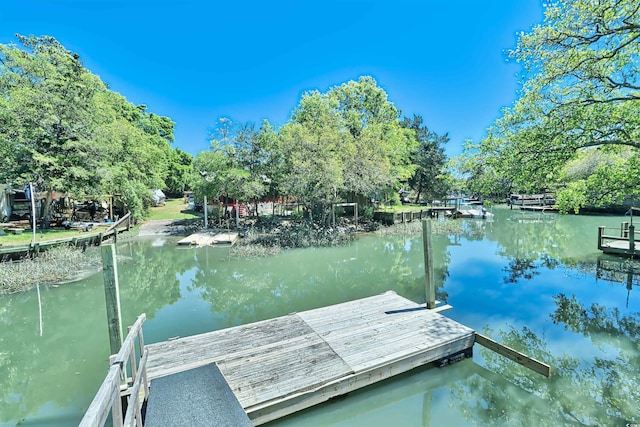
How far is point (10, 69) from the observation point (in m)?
15.6

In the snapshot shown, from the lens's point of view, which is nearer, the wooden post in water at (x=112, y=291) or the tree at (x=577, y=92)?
the wooden post in water at (x=112, y=291)

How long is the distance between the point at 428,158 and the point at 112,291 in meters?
34.1

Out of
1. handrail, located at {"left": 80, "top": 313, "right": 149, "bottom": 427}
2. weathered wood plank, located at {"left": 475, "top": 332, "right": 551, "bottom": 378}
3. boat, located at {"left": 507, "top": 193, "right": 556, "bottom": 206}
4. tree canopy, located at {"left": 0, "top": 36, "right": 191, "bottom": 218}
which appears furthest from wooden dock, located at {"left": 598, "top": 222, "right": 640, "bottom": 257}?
tree canopy, located at {"left": 0, "top": 36, "right": 191, "bottom": 218}

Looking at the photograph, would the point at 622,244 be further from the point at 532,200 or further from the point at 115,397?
the point at 532,200

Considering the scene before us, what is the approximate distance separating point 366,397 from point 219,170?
15930 mm

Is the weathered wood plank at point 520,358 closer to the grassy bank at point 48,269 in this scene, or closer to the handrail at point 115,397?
the handrail at point 115,397

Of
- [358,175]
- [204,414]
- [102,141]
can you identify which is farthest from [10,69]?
[204,414]

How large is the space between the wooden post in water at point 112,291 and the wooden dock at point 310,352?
703mm

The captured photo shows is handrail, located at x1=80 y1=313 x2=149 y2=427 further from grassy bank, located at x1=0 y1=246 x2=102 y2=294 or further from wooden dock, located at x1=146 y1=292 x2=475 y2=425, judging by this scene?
grassy bank, located at x1=0 y1=246 x2=102 y2=294

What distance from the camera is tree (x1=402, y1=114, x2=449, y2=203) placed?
33.7 meters

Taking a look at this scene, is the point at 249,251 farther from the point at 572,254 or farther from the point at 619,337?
the point at 572,254

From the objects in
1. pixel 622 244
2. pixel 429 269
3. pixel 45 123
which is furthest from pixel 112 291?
pixel 622 244

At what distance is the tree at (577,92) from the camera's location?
666cm

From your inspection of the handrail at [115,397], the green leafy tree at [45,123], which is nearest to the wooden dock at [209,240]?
the green leafy tree at [45,123]
